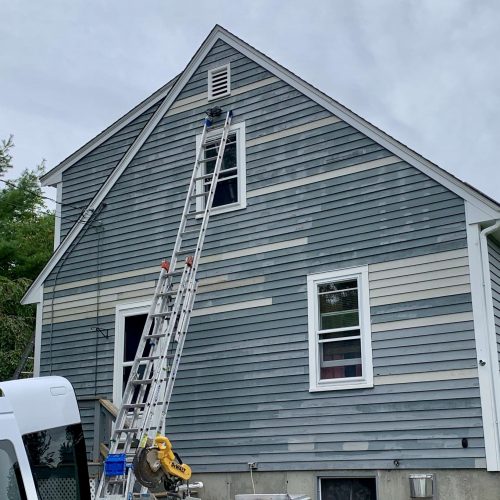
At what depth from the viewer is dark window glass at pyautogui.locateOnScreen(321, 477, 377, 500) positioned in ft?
31.4

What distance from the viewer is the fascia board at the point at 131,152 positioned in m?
12.6

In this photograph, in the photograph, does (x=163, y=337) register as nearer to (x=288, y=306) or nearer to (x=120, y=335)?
(x=288, y=306)

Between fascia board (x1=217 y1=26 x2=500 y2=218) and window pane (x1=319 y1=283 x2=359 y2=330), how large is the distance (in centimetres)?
185

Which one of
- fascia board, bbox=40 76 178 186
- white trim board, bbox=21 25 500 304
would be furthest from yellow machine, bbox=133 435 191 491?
fascia board, bbox=40 76 178 186

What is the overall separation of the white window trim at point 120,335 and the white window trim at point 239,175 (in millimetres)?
1850

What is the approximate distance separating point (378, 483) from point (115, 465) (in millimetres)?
3352

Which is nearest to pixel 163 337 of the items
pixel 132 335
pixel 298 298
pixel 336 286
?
pixel 298 298

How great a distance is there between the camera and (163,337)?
9.85 m

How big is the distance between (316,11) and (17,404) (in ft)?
38.4

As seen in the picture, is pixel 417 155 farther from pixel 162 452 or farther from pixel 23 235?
pixel 23 235

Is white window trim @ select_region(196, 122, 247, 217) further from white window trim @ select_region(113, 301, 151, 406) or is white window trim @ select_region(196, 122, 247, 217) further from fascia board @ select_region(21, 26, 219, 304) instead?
white window trim @ select_region(113, 301, 151, 406)

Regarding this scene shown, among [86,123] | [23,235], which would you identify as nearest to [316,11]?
[23,235]

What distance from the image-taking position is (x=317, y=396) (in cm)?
1013

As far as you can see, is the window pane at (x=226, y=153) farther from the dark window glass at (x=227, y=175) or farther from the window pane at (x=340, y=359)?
the window pane at (x=340, y=359)
